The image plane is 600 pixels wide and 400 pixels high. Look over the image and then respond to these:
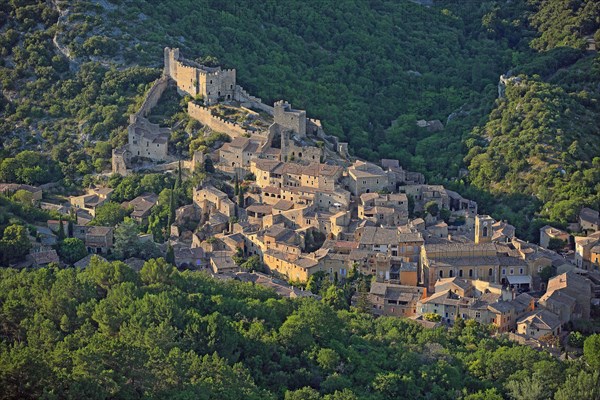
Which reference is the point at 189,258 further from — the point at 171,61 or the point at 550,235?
the point at 171,61

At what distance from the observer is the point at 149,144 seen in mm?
66250

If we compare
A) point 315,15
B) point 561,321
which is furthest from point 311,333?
point 315,15

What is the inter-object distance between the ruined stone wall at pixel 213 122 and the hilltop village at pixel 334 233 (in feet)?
0.22

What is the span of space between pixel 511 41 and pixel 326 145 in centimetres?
2859

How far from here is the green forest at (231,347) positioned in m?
43.1

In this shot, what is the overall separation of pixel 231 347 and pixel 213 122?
21.5m

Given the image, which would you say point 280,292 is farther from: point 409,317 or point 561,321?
point 561,321

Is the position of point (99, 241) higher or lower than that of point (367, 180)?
lower

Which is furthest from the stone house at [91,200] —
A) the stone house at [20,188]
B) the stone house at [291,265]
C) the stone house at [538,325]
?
the stone house at [538,325]

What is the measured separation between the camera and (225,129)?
66250mm

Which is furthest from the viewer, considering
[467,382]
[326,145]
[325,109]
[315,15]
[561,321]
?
[315,15]

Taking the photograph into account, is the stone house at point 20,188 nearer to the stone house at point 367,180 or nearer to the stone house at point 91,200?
the stone house at point 91,200

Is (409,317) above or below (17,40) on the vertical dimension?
below

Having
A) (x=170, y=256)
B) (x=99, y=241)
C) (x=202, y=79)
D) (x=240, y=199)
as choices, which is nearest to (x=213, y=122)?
(x=202, y=79)
